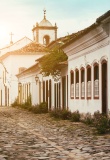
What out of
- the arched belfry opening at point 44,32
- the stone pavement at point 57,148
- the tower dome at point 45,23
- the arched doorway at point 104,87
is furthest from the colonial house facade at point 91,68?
the tower dome at point 45,23

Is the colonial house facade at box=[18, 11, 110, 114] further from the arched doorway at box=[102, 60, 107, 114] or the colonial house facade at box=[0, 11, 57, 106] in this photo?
the colonial house facade at box=[0, 11, 57, 106]

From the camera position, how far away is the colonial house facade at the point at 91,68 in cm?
1892

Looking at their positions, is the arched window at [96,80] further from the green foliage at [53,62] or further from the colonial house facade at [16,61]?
the colonial house facade at [16,61]

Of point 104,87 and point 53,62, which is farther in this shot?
point 53,62

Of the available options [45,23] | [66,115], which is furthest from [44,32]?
[66,115]

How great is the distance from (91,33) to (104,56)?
1.48 m

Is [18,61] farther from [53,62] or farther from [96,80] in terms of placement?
[96,80]

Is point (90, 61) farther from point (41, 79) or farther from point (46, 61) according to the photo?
point (41, 79)

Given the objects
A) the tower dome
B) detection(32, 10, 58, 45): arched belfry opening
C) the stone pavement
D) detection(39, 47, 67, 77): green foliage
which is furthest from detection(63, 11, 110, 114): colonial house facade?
the tower dome

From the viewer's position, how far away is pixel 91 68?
2191cm

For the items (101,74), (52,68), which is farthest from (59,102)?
(101,74)

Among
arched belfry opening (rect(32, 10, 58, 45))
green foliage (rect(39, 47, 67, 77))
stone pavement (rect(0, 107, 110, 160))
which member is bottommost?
stone pavement (rect(0, 107, 110, 160))

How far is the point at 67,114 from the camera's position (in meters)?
24.3

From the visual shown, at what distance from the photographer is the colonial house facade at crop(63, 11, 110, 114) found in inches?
745
